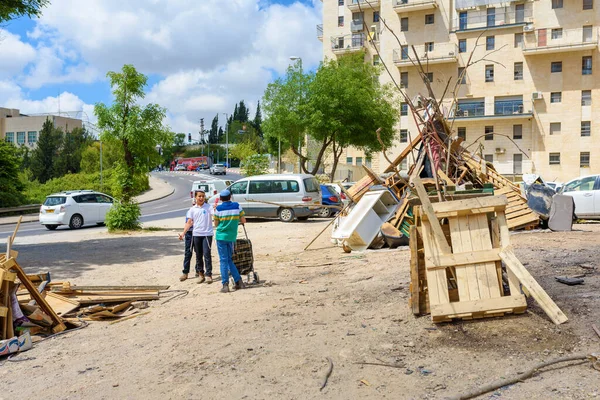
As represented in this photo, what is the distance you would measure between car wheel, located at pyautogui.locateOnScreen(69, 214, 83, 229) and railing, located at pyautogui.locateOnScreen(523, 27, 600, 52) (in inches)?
1532

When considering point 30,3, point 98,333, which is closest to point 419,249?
point 98,333

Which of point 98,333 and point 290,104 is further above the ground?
point 290,104

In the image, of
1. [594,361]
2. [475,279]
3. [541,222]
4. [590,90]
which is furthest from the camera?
[590,90]

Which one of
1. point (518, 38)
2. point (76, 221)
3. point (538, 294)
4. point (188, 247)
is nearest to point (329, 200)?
point (76, 221)

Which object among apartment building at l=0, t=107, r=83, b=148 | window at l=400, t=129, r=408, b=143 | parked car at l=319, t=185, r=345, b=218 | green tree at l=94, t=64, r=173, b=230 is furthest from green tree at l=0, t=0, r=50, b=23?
apartment building at l=0, t=107, r=83, b=148

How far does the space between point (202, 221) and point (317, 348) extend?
5.01 meters

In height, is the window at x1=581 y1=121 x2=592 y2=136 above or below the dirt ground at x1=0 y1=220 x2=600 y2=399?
above

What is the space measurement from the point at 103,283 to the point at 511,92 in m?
45.5

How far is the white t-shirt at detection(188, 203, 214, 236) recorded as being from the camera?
10062mm

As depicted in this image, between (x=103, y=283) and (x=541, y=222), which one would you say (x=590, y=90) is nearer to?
(x=541, y=222)

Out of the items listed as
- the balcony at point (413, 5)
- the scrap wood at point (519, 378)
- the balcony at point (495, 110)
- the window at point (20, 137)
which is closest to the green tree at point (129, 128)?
the scrap wood at point (519, 378)

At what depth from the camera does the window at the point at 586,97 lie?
46094mm

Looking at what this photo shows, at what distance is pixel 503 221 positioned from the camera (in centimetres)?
611

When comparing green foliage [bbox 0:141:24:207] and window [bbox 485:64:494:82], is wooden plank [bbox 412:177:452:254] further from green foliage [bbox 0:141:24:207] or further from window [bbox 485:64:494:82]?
window [bbox 485:64:494:82]
